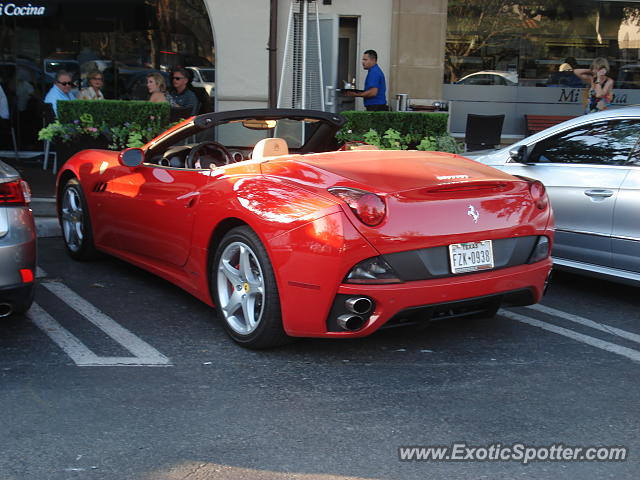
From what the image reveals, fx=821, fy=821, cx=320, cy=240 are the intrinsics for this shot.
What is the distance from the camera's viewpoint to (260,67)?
13445mm

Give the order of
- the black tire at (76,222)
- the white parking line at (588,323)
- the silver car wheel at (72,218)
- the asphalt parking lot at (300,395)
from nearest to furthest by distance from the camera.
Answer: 1. the asphalt parking lot at (300,395)
2. the white parking line at (588,323)
3. the black tire at (76,222)
4. the silver car wheel at (72,218)

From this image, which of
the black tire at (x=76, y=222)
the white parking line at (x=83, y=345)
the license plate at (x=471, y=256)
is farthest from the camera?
the black tire at (x=76, y=222)

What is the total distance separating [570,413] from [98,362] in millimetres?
2525

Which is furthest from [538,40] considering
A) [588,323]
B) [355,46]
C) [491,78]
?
[588,323]

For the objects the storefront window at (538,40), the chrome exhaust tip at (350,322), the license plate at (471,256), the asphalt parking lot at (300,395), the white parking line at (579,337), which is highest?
the storefront window at (538,40)

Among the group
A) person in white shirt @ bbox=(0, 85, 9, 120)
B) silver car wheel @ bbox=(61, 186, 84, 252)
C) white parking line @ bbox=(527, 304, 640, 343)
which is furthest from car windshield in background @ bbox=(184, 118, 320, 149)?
person in white shirt @ bbox=(0, 85, 9, 120)

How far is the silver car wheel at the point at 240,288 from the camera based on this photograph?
4.71 meters

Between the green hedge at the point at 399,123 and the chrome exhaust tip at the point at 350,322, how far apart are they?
5.36 metres

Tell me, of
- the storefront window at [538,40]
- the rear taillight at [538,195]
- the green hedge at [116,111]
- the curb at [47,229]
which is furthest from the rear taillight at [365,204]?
the storefront window at [538,40]

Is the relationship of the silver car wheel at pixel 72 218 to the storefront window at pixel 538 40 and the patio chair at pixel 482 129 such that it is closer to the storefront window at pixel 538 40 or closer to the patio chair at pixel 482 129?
the patio chair at pixel 482 129

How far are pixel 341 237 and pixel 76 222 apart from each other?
11.8ft

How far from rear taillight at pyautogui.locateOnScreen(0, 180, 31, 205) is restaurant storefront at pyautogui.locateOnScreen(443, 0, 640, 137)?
1091 cm

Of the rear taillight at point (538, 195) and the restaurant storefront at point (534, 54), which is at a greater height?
the restaurant storefront at point (534, 54)

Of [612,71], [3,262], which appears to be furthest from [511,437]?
[612,71]
